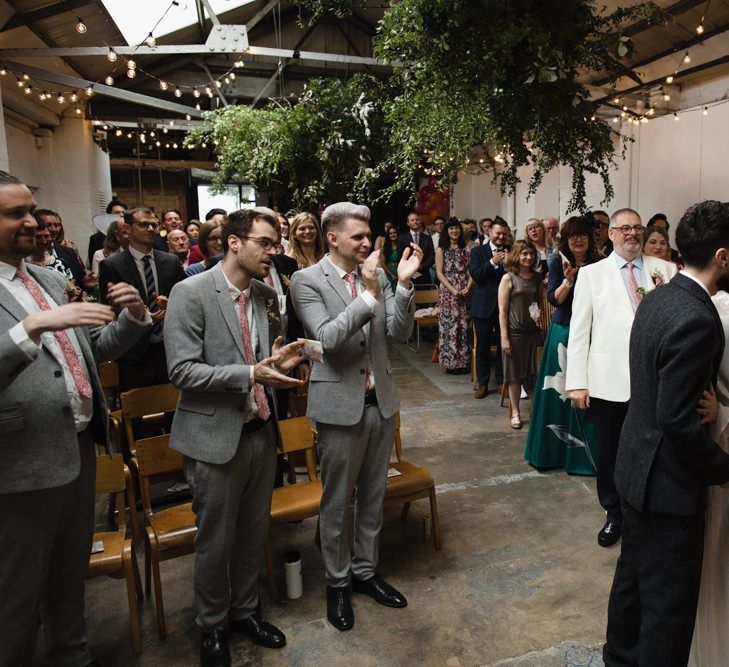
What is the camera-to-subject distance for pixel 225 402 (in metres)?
2.27

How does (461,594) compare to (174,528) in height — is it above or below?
below

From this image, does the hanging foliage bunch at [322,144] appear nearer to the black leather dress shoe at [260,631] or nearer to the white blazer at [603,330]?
the white blazer at [603,330]

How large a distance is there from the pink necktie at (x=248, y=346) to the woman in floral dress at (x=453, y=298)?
480cm

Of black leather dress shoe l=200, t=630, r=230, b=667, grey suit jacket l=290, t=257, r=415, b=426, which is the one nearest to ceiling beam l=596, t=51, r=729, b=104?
grey suit jacket l=290, t=257, r=415, b=426

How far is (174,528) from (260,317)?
3.46 ft

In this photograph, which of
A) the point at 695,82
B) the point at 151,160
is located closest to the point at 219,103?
the point at 151,160

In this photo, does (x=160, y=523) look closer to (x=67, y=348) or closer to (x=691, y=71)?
(x=67, y=348)

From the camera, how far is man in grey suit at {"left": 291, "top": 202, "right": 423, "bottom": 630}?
253cm

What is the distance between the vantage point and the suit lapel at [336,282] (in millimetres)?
2592

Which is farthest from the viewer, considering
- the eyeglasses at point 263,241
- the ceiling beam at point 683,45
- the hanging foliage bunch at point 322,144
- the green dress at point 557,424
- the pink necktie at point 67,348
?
the ceiling beam at point 683,45

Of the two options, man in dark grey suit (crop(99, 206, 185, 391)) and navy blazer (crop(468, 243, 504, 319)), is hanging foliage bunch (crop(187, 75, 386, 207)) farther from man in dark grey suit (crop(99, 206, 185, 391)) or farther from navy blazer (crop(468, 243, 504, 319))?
man in dark grey suit (crop(99, 206, 185, 391))

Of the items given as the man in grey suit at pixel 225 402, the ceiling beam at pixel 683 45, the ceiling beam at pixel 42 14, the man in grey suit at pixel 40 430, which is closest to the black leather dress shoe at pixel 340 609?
the man in grey suit at pixel 225 402

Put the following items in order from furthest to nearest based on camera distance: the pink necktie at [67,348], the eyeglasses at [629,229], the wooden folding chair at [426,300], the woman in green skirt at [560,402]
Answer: the wooden folding chair at [426,300], the woman in green skirt at [560,402], the eyeglasses at [629,229], the pink necktie at [67,348]

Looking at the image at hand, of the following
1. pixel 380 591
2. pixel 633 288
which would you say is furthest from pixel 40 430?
pixel 633 288
